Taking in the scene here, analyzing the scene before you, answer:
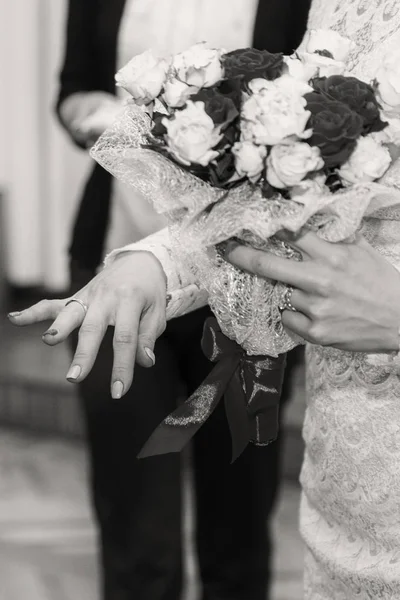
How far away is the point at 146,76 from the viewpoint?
109 centimetres

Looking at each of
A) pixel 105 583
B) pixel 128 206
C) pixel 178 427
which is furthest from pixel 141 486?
pixel 178 427

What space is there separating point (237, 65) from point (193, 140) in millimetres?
123

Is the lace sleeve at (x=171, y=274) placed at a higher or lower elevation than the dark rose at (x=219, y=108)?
lower

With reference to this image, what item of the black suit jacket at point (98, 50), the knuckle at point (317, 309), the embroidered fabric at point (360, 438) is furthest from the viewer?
the black suit jacket at point (98, 50)

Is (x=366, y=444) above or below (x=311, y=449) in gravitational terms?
above

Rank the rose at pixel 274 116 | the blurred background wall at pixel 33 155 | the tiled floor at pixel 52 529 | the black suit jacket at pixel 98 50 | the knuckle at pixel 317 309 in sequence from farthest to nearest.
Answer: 1. the blurred background wall at pixel 33 155
2. the tiled floor at pixel 52 529
3. the black suit jacket at pixel 98 50
4. the knuckle at pixel 317 309
5. the rose at pixel 274 116

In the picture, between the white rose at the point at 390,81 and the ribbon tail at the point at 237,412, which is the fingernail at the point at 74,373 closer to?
Answer: the ribbon tail at the point at 237,412

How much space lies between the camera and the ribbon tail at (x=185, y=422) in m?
1.31

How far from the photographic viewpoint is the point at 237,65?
42.4 inches

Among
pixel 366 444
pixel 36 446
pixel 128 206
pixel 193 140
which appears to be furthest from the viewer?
pixel 36 446

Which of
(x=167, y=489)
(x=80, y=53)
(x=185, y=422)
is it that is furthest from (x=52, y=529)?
(x=185, y=422)

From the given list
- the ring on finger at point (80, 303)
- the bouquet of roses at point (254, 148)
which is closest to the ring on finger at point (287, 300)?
the bouquet of roses at point (254, 148)

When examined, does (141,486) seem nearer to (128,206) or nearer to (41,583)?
(128,206)

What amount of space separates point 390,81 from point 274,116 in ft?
0.53
